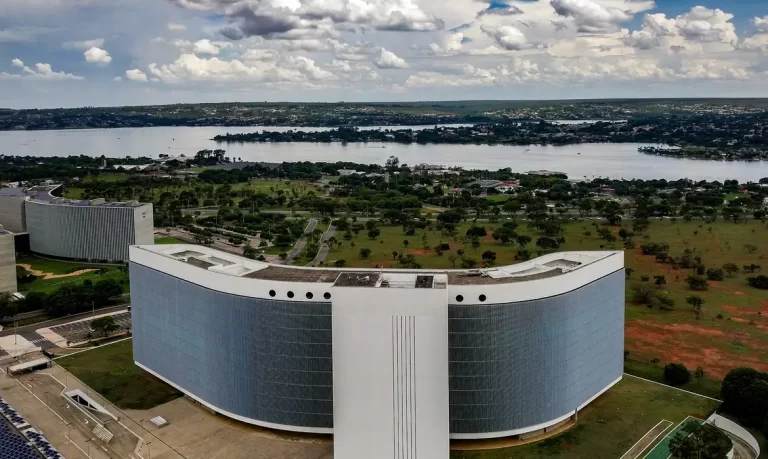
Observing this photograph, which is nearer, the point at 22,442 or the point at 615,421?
the point at 22,442

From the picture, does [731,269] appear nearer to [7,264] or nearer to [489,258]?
[489,258]

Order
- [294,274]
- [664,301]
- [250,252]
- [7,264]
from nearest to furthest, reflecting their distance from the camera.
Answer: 1. [294,274]
2. [664,301]
3. [7,264]
4. [250,252]

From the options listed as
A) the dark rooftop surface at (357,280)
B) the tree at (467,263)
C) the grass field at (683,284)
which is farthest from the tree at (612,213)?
the dark rooftop surface at (357,280)

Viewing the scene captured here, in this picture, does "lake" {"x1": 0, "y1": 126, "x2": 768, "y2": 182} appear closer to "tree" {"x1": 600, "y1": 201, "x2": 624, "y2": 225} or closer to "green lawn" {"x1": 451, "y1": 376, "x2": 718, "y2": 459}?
"tree" {"x1": 600, "y1": 201, "x2": 624, "y2": 225}

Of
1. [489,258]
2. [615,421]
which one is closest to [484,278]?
[615,421]

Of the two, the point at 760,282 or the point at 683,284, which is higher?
the point at 760,282

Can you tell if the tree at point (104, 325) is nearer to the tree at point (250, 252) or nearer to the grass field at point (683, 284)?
the tree at point (250, 252)

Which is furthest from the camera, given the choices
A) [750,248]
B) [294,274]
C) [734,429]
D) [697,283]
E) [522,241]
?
[522,241]

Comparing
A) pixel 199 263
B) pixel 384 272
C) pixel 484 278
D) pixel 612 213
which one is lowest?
pixel 612 213

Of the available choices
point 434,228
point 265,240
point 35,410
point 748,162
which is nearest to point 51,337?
point 35,410

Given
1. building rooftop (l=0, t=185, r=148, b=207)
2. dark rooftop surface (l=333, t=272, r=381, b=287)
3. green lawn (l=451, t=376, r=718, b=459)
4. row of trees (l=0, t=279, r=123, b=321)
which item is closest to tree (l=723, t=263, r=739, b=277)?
green lawn (l=451, t=376, r=718, b=459)
